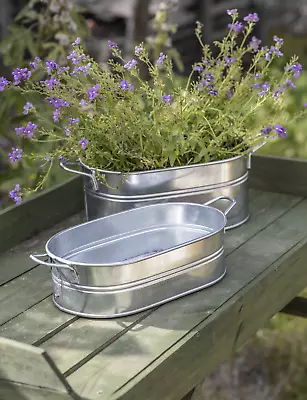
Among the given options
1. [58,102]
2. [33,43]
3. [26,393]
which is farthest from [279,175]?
[26,393]

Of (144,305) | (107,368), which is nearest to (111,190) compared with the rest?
(144,305)

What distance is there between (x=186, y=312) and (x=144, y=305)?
97mm

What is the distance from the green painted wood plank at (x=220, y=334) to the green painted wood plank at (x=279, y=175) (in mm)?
422

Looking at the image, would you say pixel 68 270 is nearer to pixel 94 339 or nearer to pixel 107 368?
pixel 94 339

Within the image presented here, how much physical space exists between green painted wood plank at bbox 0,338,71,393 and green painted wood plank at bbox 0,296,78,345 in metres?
0.23

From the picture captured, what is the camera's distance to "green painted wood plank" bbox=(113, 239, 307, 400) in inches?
55.0

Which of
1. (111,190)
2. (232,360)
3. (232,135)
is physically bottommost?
(232,360)

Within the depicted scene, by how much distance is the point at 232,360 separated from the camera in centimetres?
315

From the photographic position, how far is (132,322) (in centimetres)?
159

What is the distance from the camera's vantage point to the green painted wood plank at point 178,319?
136cm

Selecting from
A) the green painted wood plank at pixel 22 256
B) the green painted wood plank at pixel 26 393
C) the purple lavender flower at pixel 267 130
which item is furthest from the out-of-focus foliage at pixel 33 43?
the green painted wood plank at pixel 26 393

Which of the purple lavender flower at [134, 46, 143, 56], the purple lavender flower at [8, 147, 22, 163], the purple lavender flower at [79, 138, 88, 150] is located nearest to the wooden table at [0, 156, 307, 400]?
the purple lavender flower at [8, 147, 22, 163]

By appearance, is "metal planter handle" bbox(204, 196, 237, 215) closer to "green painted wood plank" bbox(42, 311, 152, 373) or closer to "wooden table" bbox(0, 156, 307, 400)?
"wooden table" bbox(0, 156, 307, 400)

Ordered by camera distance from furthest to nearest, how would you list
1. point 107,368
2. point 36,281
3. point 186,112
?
point 186,112 < point 36,281 < point 107,368
